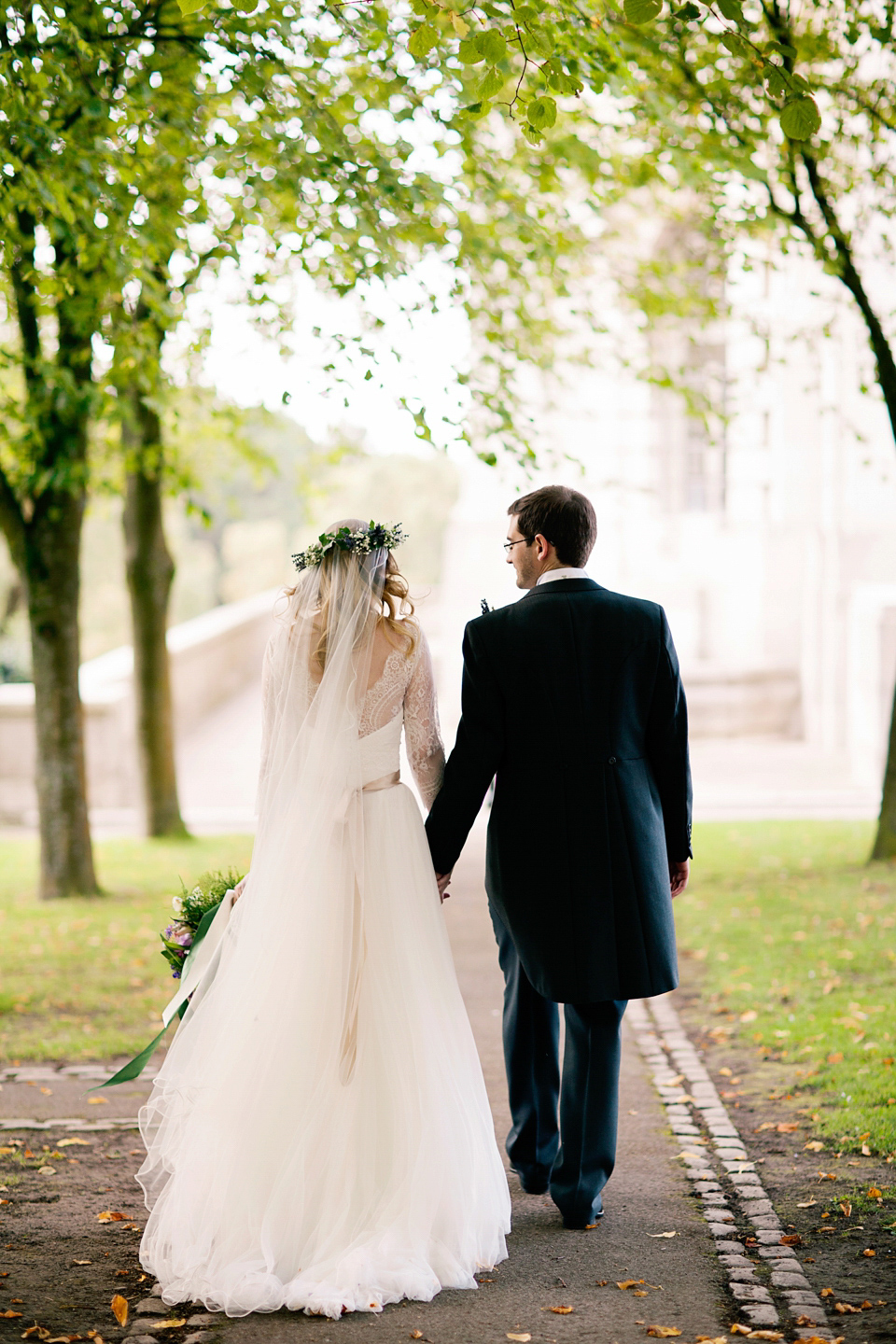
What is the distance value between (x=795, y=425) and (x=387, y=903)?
19748mm

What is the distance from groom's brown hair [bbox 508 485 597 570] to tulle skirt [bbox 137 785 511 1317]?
0.94m

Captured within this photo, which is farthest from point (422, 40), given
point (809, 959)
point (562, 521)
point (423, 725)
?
point (809, 959)

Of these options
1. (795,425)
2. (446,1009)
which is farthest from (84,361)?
(795,425)

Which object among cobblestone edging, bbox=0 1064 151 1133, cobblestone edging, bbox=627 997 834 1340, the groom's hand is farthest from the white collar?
cobblestone edging, bbox=0 1064 151 1133

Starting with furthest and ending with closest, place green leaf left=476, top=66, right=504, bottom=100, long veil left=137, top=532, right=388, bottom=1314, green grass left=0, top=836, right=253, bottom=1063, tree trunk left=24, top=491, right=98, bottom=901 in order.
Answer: tree trunk left=24, top=491, right=98, bottom=901, green grass left=0, top=836, right=253, bottom=1063, green leaf left=476, top=66, right=504, bottom=100, long veil left=137, top=532, right=388, bottom=1314

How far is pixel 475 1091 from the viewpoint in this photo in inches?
157

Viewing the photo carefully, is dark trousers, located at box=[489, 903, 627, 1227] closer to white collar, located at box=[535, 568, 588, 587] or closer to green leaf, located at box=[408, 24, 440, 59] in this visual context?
white collar, located at box=[535, 568, 588, 587]

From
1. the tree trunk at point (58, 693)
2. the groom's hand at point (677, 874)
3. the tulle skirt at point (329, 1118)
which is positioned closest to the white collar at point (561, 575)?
the tulle skirt at point (329, 1118)

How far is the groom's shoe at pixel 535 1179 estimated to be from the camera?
447 cm

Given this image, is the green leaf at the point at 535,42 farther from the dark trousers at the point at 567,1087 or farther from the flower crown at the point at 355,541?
the dark trousers at the point at 567,1087

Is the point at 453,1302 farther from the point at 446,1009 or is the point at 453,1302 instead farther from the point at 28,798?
the point at 28,798

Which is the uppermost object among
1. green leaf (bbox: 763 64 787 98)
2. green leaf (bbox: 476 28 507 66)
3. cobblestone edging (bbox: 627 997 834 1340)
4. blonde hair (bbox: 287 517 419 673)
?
green leaf (bbox: 476 28 507 66)

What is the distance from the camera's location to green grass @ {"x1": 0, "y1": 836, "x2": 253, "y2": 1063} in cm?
659

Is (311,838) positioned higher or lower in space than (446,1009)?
higher
